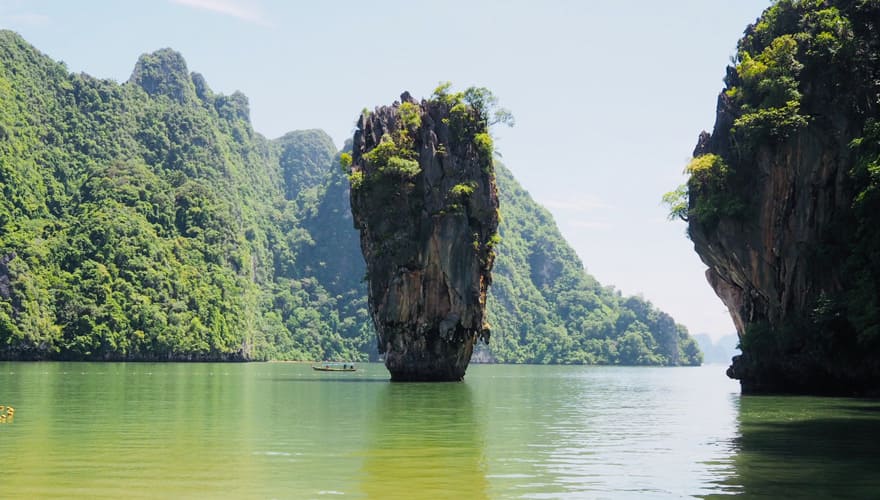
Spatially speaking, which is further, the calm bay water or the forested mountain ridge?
the forested mountain ridge

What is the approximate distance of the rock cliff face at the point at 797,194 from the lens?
46.4 metres

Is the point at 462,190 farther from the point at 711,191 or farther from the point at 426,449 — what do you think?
the point at 426,449

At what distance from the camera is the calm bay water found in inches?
668

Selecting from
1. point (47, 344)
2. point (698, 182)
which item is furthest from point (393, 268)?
point (47, 344)

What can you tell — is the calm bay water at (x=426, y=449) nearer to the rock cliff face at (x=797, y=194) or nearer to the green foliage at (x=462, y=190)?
the rock cliff face at (x=797, y=194)

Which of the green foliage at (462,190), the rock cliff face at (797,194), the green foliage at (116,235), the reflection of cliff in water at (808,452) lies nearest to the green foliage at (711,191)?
the rock cliff face at (797,194)

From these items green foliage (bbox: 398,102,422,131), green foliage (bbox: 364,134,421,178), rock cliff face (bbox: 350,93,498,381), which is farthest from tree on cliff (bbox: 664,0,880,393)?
green foliage (bbox: 398,102,422,131)

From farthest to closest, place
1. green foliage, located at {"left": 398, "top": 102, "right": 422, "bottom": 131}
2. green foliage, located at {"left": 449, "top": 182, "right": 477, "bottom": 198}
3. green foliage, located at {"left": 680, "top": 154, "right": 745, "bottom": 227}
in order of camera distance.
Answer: green foliage, located at {"left": 398, "top": 102, "right": 422, "bottom": 131} < green foliage, located at {"left": 449, "top": 182, "right": 477, "bottom": 198} < green foliage, located at {"left": 680, "top": 154, "right": 745, "bottom": 227}

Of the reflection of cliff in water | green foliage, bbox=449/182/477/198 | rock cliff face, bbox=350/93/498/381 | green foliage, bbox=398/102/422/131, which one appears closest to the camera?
the reflection of cliff in water

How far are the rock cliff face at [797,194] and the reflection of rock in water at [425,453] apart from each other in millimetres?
18832

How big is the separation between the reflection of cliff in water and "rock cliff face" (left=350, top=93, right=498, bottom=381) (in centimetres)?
2777

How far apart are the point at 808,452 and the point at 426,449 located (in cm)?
866

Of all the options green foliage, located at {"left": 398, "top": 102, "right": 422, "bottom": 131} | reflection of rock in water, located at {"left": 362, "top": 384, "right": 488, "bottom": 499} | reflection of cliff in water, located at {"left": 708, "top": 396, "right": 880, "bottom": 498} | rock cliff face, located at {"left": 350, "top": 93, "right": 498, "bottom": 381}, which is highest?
green foliage, located at {"left": 398, "top": 102, "right": 422, "bottom": 131}

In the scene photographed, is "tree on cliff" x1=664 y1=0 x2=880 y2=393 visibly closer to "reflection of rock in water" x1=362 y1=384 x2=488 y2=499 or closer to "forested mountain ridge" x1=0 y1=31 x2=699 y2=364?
"reflection of rock in water" x1=362 y1=384 x2=488 y2=499
